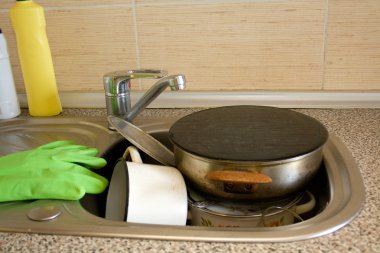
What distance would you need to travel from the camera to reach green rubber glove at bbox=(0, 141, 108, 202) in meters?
0.58

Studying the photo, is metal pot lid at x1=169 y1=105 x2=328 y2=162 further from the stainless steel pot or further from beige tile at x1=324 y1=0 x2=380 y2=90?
beige tile at x1=324 y1=0 x2=380 y2=90

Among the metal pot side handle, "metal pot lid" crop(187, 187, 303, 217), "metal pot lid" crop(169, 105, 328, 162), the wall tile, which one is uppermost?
the wall tile

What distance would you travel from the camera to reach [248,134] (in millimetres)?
657

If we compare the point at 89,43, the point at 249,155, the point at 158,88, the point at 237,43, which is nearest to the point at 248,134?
the point at 249,155

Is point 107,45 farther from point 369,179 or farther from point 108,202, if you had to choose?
point 369,179

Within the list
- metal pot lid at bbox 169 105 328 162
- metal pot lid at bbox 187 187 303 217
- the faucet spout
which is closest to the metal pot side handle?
metal pot lid at bbox 187 187 303 217

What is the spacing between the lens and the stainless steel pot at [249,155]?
567 millimetres

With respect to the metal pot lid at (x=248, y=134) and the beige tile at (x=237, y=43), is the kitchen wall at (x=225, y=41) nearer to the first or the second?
the beige tile at (x=237, y=43)

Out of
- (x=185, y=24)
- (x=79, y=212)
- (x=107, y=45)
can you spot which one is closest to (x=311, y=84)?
(x=185, y=24)

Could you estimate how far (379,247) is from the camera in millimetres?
443

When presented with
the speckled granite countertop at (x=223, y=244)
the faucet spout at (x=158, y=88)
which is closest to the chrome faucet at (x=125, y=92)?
the faucet spout at (x=158, y=88)

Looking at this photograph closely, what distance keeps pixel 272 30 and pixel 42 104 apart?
1.87 ft

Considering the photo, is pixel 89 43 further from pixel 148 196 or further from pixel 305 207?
pixel 305 207

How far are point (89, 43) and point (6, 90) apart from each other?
8.9 inches
